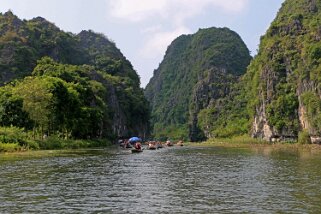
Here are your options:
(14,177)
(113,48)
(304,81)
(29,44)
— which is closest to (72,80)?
(29,44)

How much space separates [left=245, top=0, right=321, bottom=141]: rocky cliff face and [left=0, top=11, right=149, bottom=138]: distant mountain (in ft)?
122

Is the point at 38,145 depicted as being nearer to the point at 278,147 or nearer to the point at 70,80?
the point at 70,80

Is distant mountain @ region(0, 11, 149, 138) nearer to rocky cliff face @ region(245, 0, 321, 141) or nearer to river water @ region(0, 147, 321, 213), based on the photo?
river water @ region(0, 147, 321, 213)

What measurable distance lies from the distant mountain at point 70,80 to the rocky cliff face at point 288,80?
1459 inches

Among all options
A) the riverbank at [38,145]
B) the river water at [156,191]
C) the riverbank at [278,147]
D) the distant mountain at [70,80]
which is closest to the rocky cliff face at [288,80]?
the riverbank at [278,147]

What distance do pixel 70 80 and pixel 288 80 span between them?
169 ft

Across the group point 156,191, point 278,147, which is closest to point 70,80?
point 278,147

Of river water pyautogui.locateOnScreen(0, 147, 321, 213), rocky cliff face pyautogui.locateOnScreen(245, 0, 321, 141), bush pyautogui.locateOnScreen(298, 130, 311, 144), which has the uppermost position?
rocky cliff face pyautogui.locateOnScreen(245, 0, 321, 141)

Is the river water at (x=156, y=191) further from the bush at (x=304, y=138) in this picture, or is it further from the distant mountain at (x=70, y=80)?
the bush at (x=304, y=138)

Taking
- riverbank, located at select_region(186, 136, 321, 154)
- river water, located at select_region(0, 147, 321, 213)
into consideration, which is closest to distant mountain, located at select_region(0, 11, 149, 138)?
riverbank, located at select_region(186, 136, 321, 154)

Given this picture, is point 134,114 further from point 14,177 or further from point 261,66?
point 14,177

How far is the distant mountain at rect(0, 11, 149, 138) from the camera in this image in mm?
64000

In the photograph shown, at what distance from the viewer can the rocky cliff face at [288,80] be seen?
304 ft

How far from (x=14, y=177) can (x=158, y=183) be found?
809 cm
